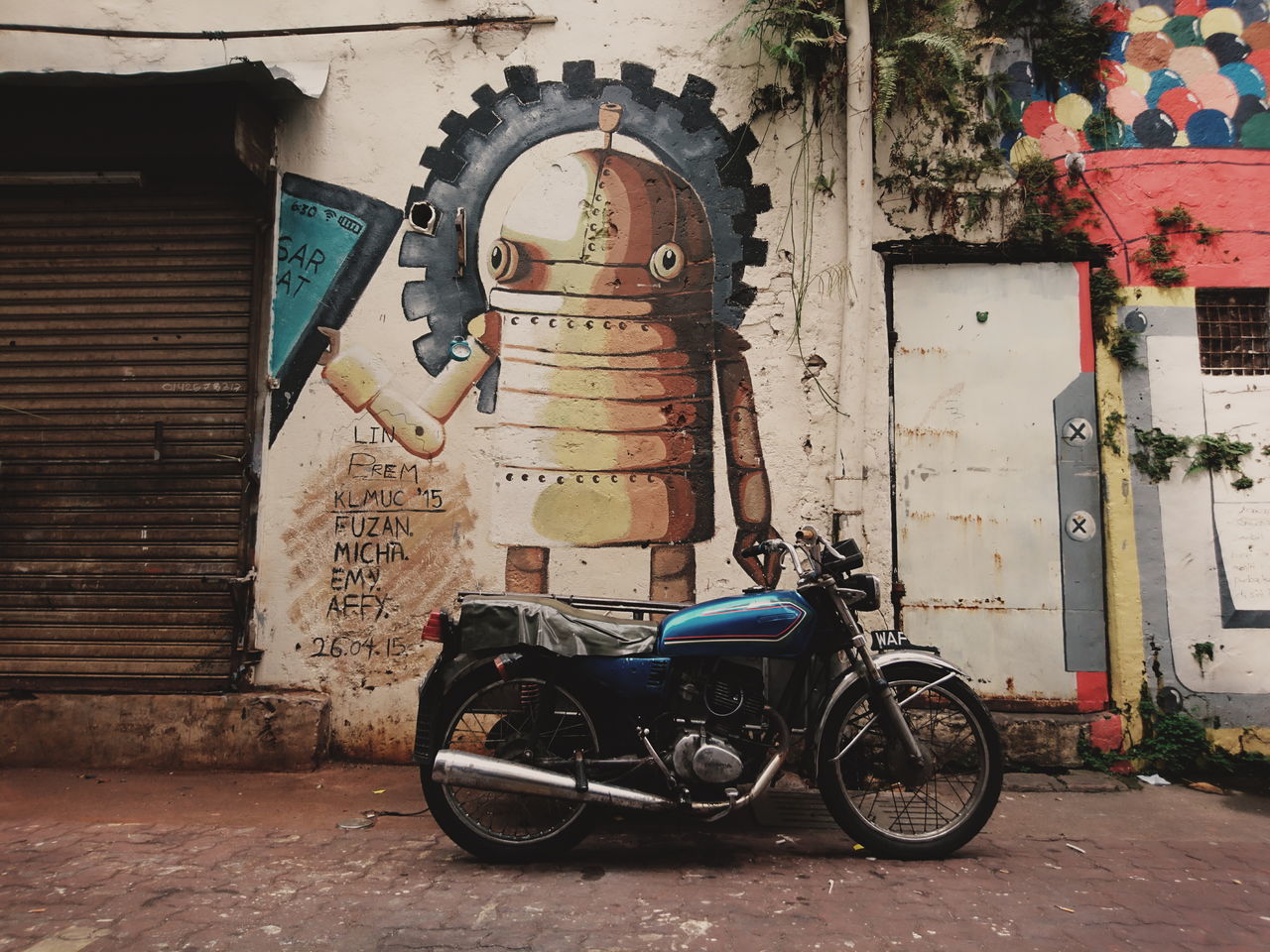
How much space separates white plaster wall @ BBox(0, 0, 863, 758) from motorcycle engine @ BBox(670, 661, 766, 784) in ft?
4.10

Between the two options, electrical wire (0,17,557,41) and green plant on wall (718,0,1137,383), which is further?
electrical wire (0,17,557,41)

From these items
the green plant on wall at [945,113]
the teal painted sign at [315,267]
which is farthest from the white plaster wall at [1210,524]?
the teal painted sign at [315,267]

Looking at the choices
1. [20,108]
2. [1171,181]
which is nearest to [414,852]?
[20,108]

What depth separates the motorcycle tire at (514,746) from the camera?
324 cm

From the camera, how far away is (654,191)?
4.90 m

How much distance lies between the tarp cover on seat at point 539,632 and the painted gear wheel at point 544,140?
7.19 ft

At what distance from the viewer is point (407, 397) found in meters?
4.81

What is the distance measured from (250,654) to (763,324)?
3.77 m

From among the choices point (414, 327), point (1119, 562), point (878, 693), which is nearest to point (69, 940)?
point (878, 693)

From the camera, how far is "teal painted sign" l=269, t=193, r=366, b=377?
4859 mm

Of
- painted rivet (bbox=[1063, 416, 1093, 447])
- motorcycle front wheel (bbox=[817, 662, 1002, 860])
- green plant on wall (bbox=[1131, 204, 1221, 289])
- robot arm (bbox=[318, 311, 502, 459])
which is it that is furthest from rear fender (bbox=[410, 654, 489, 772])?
green plant on wall (bbox=[1131, 204, 1221, 289])

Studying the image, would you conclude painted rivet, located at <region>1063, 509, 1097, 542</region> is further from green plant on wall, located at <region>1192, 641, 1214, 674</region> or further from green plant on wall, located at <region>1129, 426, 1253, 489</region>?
green plant on wall, located at <region>1192, 641, 1214, 674</region>

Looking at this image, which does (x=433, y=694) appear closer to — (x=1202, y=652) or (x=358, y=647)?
(x=358, y=647)

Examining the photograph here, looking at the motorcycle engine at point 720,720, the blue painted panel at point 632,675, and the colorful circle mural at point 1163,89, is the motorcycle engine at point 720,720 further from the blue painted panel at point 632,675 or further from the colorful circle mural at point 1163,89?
the colorful circle mural at point 1163,89
